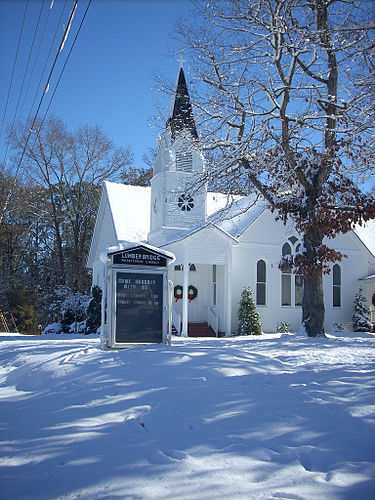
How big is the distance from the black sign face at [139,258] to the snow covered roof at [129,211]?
39.4 ft

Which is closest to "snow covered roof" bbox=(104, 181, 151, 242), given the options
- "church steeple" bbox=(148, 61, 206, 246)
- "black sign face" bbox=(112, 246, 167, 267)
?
"church steeple" bbox=(148, 61, 206, 246)

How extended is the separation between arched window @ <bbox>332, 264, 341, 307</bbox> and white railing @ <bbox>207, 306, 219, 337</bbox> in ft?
20.5

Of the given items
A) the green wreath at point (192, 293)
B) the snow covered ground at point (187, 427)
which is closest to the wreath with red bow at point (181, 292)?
the green wreath at point (192, 293)

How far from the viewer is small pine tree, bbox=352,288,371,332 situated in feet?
74.0

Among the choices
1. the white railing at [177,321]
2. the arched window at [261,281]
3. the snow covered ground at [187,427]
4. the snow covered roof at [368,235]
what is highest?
the snow covered roof at [368,235]

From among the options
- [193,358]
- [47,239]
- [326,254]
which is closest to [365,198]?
[326,254]

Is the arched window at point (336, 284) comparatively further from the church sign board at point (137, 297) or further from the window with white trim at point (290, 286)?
the church sign board at point (137, 297)

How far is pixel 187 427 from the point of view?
560 centimetres

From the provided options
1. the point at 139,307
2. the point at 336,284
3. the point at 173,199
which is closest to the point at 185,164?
the point at 173,199

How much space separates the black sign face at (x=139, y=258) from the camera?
1116 cm

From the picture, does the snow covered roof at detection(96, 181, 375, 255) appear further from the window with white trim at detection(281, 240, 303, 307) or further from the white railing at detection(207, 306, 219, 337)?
the white railing at detection(207, 306, 219, 337)

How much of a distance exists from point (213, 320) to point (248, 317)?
195cm

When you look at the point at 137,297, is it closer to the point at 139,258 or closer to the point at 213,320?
the point at 139,258

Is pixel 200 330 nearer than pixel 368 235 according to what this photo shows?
Yes
